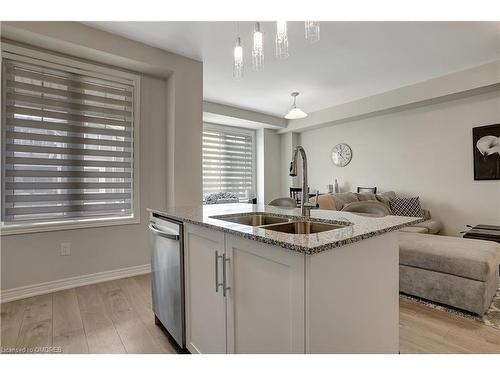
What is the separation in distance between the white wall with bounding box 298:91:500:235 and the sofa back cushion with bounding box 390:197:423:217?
0.32 m

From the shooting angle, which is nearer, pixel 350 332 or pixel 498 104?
pixel 350 332

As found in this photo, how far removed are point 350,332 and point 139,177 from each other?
9.36 ft

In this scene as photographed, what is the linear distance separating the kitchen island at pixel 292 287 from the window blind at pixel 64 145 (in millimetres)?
1908

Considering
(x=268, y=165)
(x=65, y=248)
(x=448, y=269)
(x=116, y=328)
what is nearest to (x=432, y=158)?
(x=448, y=269)

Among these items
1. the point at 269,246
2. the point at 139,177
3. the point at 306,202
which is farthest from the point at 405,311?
the point at 139,177

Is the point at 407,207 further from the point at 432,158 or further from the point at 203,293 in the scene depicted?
the point at 203,293

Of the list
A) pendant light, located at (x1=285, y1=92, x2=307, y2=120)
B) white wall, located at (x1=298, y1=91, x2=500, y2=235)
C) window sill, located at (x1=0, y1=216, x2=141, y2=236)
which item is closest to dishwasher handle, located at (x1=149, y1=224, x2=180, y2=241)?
window sill, located at (x1=0, y1=216, x2=141, y2=236)

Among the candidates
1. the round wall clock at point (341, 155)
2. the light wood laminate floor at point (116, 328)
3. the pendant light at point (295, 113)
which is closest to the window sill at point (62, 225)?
the light wood laminate floor at point (116, 328)

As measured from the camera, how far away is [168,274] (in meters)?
1.73

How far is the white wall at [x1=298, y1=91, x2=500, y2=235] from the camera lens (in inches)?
148

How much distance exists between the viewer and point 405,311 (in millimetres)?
2225

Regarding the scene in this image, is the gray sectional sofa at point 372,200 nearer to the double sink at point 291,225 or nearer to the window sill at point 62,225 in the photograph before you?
the double sink at point 291,225

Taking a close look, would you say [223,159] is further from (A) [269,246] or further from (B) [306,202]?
(A) [269,246]

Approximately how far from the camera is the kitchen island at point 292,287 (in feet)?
3.10
